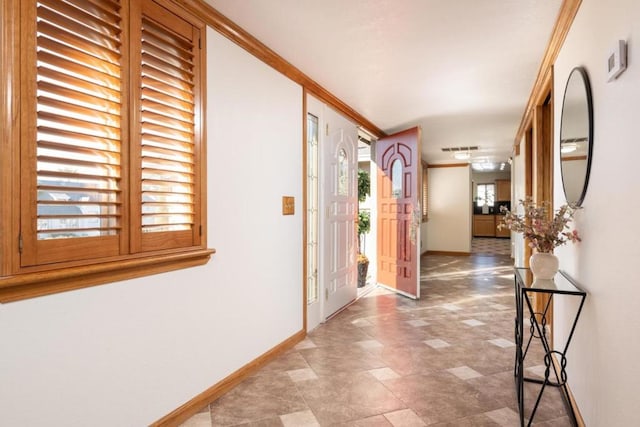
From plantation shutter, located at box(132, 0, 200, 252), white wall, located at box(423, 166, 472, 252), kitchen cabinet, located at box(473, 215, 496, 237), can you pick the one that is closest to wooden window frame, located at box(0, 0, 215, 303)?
plantation shutter, located at box(132, 0, 200, 252)

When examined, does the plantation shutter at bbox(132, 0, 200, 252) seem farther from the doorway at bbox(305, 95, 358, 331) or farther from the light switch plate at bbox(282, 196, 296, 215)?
the doorway at bbox(305, 95, 358, 331)

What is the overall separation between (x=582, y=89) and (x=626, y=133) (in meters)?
0.72

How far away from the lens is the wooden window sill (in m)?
1.33

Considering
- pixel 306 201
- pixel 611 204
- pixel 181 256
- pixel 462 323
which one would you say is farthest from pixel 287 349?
pixel 611 204

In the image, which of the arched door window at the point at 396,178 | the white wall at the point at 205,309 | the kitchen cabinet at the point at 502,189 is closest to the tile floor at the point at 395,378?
the white wall at the point at 205,309

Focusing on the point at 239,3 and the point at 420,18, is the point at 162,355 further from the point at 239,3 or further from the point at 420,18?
the point at 420,18

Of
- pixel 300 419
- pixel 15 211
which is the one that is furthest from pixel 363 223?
pixel 15 211

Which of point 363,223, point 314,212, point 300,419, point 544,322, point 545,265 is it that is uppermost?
point 314,212

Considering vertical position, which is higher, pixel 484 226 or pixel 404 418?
pixel 484 226

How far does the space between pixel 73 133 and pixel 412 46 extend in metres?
2.19

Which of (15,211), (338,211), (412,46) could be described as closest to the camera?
(15,211)

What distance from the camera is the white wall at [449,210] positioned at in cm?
930

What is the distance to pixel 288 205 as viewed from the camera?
10.5 feet

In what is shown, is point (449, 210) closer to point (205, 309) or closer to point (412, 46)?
point (412, 46)
